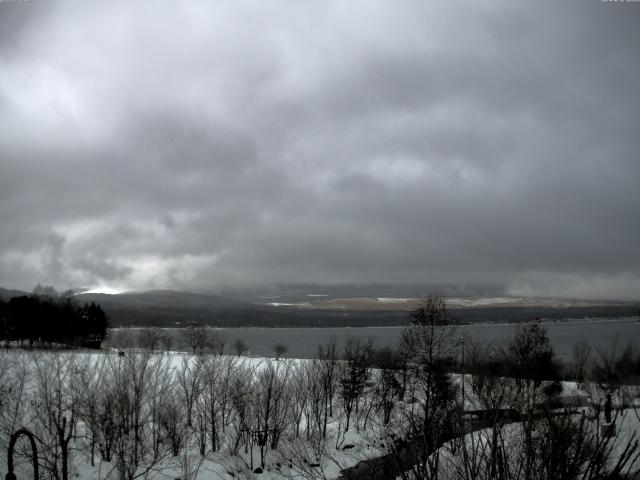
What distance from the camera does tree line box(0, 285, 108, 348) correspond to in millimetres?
107438

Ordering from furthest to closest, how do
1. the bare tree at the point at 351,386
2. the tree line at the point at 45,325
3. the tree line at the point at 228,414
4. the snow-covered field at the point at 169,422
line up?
1. the tree line at the point at 45,325
2. the bare tree at the point at 351,386
3. the snow-covered field at the point at 169,422
4. the tree line at the point at 228,414

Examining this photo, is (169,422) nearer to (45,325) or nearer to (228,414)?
(228,414)

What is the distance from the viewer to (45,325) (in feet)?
358

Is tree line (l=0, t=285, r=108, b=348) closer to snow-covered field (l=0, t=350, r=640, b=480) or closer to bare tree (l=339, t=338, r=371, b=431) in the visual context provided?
bare tree (l=339, t=338, r=371, b=431)

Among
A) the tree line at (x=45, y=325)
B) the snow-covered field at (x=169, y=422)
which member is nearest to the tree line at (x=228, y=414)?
the snow-covered field at (x=169, y=422)

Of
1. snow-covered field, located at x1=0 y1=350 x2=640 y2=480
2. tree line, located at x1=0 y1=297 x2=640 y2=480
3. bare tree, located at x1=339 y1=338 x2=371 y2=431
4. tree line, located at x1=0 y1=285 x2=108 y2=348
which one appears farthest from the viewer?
tree line, located at x1=0 y1=285 x2=108 y2=348

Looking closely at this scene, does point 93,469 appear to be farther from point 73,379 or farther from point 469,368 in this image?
point 469,368

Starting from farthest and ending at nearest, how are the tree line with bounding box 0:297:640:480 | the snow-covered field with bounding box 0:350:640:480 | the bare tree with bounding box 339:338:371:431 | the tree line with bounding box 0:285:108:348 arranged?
1. the tree line with bounding box 0:285:108:348
2. the bare tree with bounding box 339:338:371:431
3. the snow-covered field with bounding box 0:350:640:480
4. the tree line with bounding box 0:297:640:480

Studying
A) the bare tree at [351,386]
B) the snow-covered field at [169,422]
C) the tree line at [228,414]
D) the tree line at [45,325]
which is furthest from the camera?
the tree line at [45,325]

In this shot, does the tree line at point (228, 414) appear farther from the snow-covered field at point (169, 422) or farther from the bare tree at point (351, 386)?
the bare tree at point (351, 386)

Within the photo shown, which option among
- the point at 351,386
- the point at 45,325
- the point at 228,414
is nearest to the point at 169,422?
the point at 228,414

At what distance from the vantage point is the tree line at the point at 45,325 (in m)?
107

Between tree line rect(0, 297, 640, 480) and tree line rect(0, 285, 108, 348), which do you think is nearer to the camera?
tree line rect(0, 297, 640, 480)

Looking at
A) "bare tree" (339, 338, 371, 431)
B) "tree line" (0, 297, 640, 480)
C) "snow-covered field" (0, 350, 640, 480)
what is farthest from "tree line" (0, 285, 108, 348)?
"snow-covered field" (0, 350, 640, 480)
